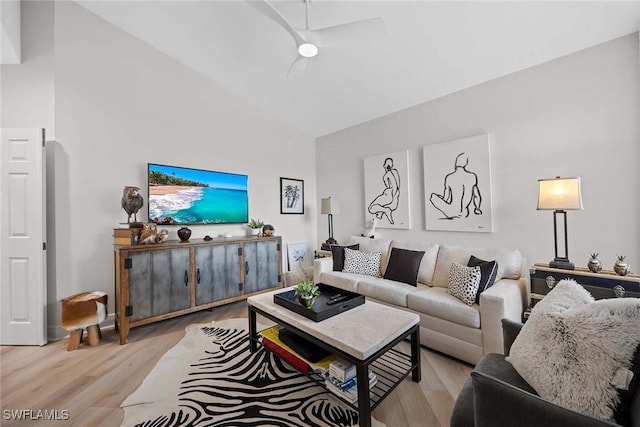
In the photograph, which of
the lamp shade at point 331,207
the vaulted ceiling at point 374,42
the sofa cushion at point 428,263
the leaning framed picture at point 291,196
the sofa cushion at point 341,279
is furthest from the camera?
the leaning framed picture at point 291,196

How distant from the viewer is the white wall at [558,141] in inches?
84.0

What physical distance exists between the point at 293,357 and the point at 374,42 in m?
2.98

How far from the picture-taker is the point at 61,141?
2574 millimetres

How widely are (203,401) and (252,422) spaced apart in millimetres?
407

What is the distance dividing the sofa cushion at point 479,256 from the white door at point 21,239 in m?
3.95

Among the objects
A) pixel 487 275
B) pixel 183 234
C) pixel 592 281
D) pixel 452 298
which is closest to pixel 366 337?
pixel 452 298

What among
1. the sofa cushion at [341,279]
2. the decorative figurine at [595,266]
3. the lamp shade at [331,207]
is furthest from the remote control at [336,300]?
the lamp shade at [331,207]

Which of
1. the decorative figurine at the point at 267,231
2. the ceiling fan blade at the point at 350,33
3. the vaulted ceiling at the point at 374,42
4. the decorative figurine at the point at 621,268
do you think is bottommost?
the decorative figurine at the point at 621,268

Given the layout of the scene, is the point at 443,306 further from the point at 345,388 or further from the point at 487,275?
the point at 345,388

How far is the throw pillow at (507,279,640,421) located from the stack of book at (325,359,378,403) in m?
0.85

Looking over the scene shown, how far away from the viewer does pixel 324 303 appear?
6.55ft

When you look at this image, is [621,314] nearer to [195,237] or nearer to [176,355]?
[176,355]

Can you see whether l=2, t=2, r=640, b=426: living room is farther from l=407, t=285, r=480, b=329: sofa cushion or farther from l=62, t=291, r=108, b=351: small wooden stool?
l=407, t=285, r=480, b=329: sofa cushion

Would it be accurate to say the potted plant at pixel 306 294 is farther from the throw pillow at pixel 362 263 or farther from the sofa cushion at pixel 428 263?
the sofa cushion at pixel 428 263
